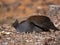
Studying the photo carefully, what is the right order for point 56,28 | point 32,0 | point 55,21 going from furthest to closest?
point 32,0 < point 55,21 < point 56,28

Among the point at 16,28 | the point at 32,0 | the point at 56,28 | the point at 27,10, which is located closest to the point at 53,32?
the point at 56,28

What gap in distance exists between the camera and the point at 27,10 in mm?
14297

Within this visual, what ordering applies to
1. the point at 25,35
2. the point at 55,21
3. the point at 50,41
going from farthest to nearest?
the point at 55,21 → the point at 25,35 → the point at 50,41

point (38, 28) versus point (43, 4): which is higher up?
point (38, 28)

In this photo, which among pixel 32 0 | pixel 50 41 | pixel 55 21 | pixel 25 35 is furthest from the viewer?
pixel 32 0

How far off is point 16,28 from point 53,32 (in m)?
0.89

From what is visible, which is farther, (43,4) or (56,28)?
(43,4)

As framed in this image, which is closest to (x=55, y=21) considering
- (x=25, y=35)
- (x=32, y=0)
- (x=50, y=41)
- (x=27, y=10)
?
(x=25, y=35)

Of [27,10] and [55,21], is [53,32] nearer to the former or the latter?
[55,21]

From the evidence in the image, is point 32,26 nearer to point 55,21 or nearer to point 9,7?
point 55,21

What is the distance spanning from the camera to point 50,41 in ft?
20.3

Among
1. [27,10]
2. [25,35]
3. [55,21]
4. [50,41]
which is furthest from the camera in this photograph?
[27,10]

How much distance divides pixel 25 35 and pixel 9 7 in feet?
26.3

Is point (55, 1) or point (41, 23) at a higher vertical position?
point (41, 23)
